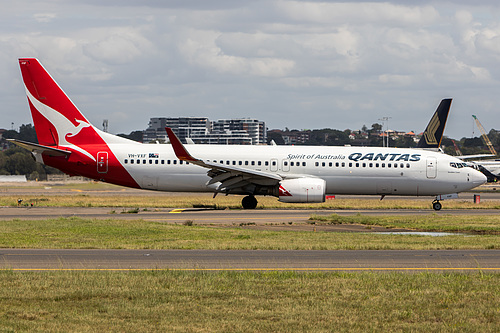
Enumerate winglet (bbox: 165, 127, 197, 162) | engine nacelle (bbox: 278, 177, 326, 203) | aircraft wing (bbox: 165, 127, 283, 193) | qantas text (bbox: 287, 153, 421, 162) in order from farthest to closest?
1. qantas text (bbox: 287, 153, 421, 162)
2. engine nacelle (bbox: 278, 177, 326, 203)
3. aircraft wing (bbox: 165, 127, 283, 193)
4. winglet (bbox: 165, 127, 197, 162)

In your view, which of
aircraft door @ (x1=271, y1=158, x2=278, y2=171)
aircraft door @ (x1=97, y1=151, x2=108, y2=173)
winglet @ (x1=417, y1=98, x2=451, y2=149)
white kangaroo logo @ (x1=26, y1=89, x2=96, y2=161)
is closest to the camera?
aircraft door @ (x1=97, y1=151, x2=108, y2=173)

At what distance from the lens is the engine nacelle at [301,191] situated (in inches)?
1473

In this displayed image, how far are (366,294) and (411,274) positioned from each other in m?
2.96

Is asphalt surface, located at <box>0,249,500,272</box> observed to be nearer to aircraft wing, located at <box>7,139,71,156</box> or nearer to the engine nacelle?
the engine nacelle

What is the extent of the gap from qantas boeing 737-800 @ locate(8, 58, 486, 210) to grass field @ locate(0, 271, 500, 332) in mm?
24114

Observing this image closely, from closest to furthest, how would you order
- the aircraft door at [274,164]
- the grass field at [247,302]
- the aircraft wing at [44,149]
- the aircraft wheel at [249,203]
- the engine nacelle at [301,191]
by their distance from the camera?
the grass field at [247,302] → the engine nacelle at [301,191] → the aircraft wing at [44,149] → the aircraft wheel at [249,203] → the aircraft door at [274,164]

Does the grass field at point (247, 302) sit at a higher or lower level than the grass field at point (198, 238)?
lower

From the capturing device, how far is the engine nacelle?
37.4m

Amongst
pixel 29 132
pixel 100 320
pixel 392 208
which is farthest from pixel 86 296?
pixel 29 132

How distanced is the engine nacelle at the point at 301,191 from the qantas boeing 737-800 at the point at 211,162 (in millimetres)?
960

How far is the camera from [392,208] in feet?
136

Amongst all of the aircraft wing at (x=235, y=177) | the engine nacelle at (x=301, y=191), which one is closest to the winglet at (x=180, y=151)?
the aircraft wing at (x=235, y=177)

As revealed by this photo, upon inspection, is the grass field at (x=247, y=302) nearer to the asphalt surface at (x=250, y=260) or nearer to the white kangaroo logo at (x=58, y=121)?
the asphalt surface at (x=250, y=260)

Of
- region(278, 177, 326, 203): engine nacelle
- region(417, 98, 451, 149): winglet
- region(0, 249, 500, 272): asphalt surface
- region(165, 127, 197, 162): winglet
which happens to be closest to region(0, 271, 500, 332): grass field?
region(0, 249, 500, 272): asphalt surface
